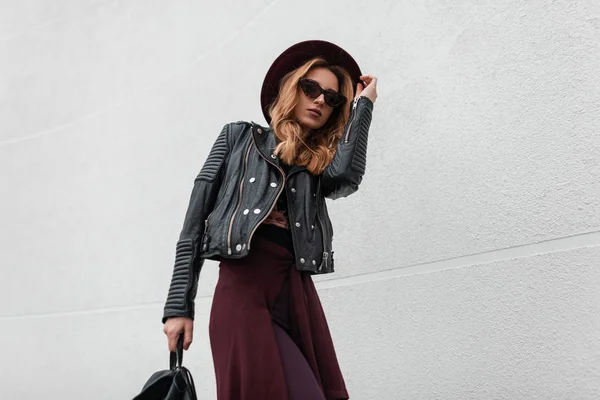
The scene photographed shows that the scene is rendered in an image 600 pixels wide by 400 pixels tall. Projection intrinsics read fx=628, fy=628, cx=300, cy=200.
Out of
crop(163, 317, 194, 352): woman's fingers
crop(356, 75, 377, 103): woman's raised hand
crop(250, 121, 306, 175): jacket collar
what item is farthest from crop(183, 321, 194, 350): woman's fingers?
crop(356, 75, 377, 103): woman's raised hand

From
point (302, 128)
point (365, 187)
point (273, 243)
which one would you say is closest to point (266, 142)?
point (302, 128)

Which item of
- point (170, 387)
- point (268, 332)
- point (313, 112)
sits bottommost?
point (170, 387)

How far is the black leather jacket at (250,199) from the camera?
7.25 feet

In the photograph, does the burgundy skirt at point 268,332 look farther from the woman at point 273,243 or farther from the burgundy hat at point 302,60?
the burgundy hat at point 302,60

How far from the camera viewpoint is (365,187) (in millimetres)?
4234

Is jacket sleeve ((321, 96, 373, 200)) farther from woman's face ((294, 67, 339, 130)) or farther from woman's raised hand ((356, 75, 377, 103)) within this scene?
woman's face ((294, 67, 339, 130))

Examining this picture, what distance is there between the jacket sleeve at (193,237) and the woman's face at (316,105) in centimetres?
31

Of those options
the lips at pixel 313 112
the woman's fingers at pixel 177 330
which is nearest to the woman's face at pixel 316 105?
the lips at pixel 313 112

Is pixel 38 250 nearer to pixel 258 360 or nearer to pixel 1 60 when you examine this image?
pixel 1 60

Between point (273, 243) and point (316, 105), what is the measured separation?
628 millimetres

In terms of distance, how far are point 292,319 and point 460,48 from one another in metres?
2.23

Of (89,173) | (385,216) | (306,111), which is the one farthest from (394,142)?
(89,173)

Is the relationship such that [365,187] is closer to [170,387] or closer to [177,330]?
[177,330]

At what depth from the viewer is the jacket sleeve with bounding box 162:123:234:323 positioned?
2.21 metres
